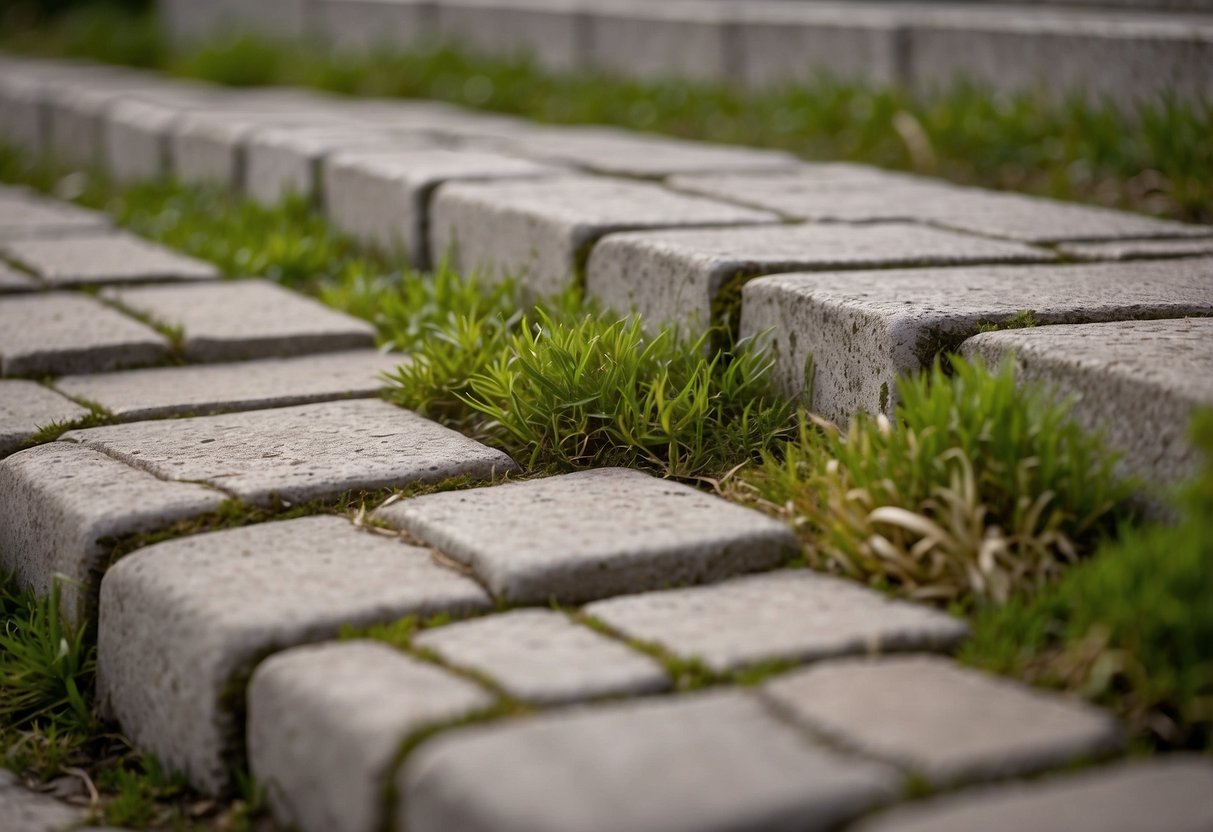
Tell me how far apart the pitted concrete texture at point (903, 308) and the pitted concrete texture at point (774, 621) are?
17.0 inches

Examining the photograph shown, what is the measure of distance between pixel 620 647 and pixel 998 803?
1.49 ft

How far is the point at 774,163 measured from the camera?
12.0ft

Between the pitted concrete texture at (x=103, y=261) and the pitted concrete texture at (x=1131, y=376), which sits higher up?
the pitted concrete texture at (x=1131, y=376)

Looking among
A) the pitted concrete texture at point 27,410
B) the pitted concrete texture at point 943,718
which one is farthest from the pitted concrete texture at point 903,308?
the pitted concrete texture at point 27,410

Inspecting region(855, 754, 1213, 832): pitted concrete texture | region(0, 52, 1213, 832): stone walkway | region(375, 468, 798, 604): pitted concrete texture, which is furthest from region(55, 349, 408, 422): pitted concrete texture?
region(855, 754, 1213, 832): pitted concrete texture

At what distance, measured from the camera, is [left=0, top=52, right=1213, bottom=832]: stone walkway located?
3.96 feet

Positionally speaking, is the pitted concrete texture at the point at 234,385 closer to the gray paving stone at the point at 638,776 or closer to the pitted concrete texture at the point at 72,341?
the pitted concrete texture at the point at 72,341

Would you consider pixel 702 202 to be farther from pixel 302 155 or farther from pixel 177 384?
pixel 302 155

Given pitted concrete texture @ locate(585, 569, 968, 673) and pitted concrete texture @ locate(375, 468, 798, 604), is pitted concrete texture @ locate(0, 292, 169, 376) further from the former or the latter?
pitted concrete texture @ locate(585, 569, 968, 673)

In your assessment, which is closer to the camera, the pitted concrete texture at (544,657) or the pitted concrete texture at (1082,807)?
the pitted concrete texture at (1082,807)

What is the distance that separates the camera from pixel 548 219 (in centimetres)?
278

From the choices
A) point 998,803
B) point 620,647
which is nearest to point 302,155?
point 620,647

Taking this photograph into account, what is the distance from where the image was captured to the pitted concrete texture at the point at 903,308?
198 centimetres

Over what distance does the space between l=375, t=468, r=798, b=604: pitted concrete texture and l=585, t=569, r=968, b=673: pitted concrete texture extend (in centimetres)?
5
